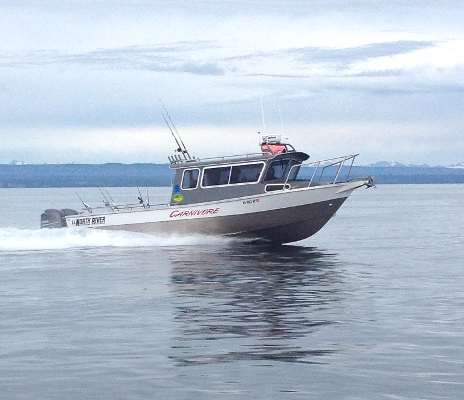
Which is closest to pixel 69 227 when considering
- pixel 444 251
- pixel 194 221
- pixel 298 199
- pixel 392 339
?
pixel 194 221

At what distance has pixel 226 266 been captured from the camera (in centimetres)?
3012

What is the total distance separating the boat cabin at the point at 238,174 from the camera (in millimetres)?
34781

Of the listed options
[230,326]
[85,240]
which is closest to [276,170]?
[85,240]

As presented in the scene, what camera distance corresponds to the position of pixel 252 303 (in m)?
21.0

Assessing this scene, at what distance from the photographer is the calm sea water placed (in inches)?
507

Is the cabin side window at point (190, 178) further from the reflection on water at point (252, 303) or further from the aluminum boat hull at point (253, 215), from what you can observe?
the reflection on water at point (252, 303)

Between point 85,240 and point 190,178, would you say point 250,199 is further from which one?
point 85,240

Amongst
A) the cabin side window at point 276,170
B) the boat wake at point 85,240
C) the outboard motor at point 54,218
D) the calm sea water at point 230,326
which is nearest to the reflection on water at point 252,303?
the calm sea water at point 230,326

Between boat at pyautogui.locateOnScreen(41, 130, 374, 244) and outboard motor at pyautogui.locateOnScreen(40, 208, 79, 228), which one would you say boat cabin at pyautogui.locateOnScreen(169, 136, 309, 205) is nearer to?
boat at pyautogui.locateOnScreen(41, 130, 374, 244)

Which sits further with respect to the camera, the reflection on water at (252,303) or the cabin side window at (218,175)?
the cabin side window at (218,175)

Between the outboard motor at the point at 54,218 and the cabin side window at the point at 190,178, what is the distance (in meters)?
5.45

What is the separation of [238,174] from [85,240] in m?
7.51

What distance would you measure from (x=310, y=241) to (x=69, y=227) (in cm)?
1318

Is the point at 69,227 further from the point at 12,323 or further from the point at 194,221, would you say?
the point at 12,323
